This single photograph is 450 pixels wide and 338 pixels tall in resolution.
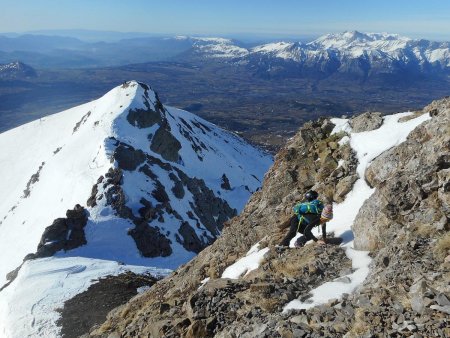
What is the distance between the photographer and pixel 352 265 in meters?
14.7

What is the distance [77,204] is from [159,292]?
38644 millimetres

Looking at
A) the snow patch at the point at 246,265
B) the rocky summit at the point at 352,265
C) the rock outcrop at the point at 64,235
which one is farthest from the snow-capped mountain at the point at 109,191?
the rocky summit at the point at 352,265

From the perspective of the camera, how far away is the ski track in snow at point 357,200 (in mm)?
12984

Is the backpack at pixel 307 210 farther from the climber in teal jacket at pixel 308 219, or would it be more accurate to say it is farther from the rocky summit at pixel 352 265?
the rocky summit at pixel 352 265

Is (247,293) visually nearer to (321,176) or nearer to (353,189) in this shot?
(353,189)

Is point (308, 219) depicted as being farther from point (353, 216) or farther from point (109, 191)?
point (109, 191)

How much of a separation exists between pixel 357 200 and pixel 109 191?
155 feet

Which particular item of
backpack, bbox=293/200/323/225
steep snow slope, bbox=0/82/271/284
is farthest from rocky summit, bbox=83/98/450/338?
steep snow slope, bbox=0/82/271/284

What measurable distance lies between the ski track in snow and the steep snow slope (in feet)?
124

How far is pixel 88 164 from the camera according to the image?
69.6 metres

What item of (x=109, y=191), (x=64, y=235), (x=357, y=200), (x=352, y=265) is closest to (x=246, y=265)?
(x=352, y=265)

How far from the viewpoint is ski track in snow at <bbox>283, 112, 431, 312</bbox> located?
12984 mm

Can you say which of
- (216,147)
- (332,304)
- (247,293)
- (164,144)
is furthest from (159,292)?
(216,147)

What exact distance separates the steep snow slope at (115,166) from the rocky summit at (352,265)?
117 feet
